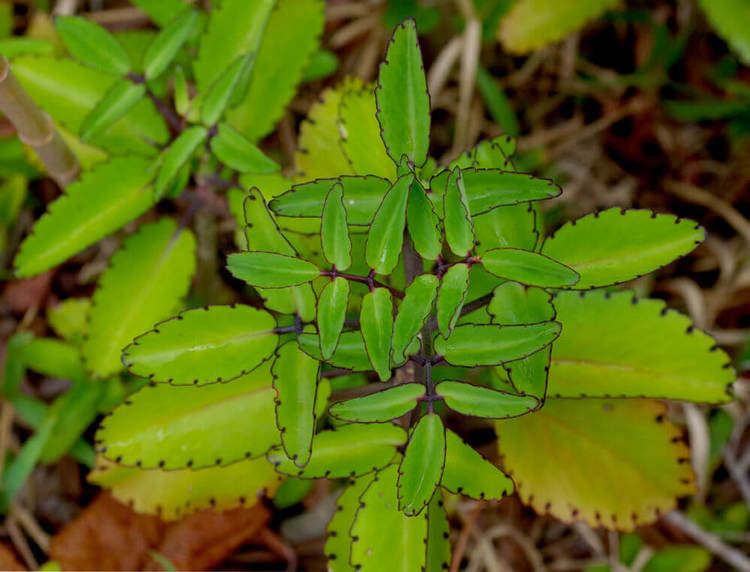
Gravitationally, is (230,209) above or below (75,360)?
above

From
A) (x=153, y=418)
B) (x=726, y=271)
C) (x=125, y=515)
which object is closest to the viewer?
(x=153, y=418)

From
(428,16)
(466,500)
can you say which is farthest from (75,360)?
(428,16)

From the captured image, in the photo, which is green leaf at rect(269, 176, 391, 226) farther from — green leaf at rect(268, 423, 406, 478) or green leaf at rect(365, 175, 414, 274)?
green leaf at rect(268, 423, 406, 478)

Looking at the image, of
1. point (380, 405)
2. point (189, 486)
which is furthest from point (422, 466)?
point (189, 486)

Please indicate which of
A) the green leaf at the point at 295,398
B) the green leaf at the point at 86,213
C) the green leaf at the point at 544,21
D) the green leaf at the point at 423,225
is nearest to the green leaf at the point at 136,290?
the green leaf at the point at 86,213

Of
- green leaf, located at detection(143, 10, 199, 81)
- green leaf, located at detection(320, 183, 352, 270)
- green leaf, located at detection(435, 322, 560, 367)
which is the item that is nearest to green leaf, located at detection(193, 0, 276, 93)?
green leaf, located at detection(143, 10, 199, 81)

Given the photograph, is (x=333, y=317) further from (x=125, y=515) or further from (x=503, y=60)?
(x=503, y=60)

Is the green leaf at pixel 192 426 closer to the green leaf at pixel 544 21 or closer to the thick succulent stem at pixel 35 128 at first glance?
the thick succulent stem at pixel 35 128
